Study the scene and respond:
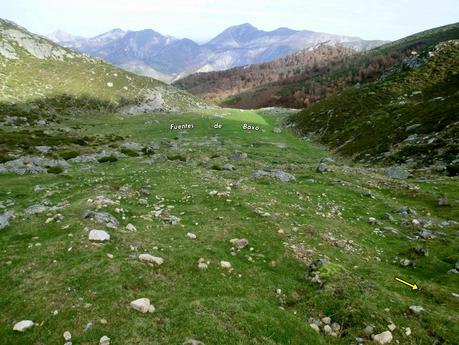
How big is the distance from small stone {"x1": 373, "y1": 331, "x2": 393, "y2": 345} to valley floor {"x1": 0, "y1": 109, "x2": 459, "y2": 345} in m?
0.34

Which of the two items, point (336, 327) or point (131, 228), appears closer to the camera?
point (336, 327)

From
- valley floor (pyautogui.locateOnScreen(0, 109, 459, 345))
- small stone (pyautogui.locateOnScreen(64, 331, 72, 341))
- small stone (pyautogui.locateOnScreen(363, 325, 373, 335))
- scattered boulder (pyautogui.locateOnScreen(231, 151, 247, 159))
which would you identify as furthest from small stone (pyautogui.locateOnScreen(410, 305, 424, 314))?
scattered boulder (pyautogui.locateOnScreen(231, 151, 247, 159))

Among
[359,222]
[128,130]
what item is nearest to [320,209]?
[359,222]

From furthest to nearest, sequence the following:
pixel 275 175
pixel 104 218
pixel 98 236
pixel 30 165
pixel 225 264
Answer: pixel 30 165, pixel 275 175, pixel 104 218, pixel 98 236, pixel 225 264

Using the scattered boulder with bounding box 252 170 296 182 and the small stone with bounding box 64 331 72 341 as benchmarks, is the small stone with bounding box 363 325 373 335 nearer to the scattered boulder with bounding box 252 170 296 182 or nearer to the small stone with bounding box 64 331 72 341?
the small stone with bounding box 64 331 72 341

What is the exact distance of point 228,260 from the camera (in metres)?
17.9

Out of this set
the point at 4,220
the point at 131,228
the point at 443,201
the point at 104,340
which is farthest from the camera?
the point at 443,201

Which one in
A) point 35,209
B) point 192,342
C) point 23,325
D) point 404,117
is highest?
point 23,325

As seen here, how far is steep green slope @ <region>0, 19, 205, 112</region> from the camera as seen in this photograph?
4658 inches

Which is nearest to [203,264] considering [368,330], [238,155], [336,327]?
[336,327]

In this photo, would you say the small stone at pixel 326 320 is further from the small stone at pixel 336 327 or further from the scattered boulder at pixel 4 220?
the scattered boulder at pixel 4 220

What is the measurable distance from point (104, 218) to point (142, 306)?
8.60 metres

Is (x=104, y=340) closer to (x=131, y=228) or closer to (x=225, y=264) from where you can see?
(x=225, y=264)

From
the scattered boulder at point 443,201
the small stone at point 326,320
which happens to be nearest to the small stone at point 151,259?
the small stone at point 326,320
